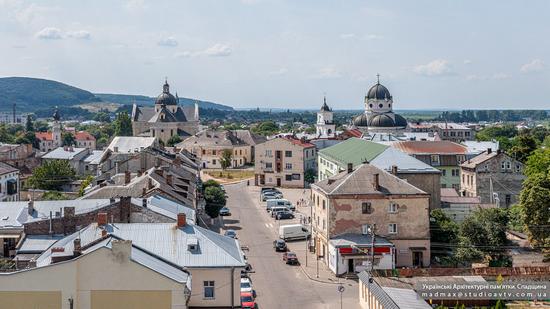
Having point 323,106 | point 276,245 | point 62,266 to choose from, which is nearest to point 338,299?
point 276,245

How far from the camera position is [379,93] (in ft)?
404

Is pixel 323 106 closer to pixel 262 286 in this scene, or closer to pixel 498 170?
pixel 498 170

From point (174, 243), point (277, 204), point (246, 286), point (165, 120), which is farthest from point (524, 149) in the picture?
point (165, 120)

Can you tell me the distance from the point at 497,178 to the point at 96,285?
52.2 meters

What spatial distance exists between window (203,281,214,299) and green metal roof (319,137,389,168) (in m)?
32.1

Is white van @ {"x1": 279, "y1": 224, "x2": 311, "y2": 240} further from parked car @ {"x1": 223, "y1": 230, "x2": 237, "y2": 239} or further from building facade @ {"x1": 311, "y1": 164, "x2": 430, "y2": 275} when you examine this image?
building facade @ {"x1": 311, "y1": 164, "x2": 430, "y2": 275}

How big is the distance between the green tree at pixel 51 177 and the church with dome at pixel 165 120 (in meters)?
54.7

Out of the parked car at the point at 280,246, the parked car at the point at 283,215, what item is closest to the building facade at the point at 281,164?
the parked car at the point at 283,215

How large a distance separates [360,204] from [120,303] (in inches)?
913

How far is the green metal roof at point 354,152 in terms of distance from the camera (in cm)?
6309

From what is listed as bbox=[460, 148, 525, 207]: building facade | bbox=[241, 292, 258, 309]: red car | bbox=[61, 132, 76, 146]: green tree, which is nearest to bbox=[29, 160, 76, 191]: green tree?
bbox=[460, 148, 525, 207]: building facade

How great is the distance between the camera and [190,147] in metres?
114

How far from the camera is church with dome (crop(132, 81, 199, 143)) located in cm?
13875

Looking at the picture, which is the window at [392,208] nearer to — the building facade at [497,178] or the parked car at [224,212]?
the parked car at [224,212]
